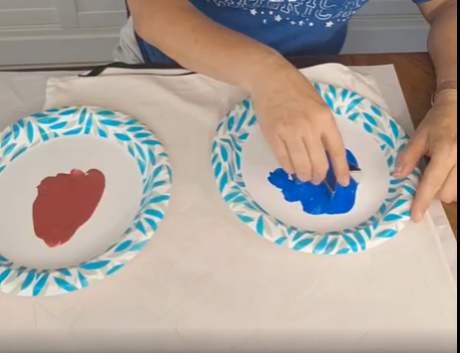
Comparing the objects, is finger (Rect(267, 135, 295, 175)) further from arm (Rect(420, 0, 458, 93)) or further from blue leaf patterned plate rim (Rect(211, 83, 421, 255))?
arm (Rect(420, 0, 458, 93))

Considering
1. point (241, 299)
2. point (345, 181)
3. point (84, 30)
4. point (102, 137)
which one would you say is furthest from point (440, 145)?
point (84, 30)

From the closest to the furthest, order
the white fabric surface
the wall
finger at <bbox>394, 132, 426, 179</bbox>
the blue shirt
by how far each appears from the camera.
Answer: the white fabric surface → finger at <bbox>394, 132, 426, 179</bbox> → the blue shirt → the wall

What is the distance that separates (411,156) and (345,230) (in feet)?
0.39

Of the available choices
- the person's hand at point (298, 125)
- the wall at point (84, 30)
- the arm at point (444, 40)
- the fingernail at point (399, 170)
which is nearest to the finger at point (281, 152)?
the person's hand at point (298, 125)

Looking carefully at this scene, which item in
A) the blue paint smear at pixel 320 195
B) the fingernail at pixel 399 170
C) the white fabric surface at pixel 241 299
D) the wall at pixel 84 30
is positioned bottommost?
the wall at pixel 84 30

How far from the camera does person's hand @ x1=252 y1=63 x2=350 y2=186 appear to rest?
1.93 ft

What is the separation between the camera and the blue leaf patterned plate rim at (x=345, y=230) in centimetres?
60

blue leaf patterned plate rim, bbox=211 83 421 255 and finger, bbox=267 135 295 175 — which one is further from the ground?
finger, bbox=267 135 295 175

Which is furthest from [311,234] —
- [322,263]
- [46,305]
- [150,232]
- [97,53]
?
[97,53]

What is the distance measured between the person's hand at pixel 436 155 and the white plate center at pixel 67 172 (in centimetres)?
30

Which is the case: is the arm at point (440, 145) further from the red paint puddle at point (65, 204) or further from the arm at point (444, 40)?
the red paint puddle at point (65, 204)

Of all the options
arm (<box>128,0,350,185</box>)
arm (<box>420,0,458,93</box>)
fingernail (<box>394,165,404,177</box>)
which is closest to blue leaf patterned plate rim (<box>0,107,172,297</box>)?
arm (<box>128,0,350,185</box>)

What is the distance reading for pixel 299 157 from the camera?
1.98 feet

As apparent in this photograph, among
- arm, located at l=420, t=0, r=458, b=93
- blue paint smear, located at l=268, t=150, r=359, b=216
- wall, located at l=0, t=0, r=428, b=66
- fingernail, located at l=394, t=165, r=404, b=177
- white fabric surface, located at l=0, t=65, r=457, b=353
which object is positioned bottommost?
wall, located at l=0, t=0, r=428, b=66
